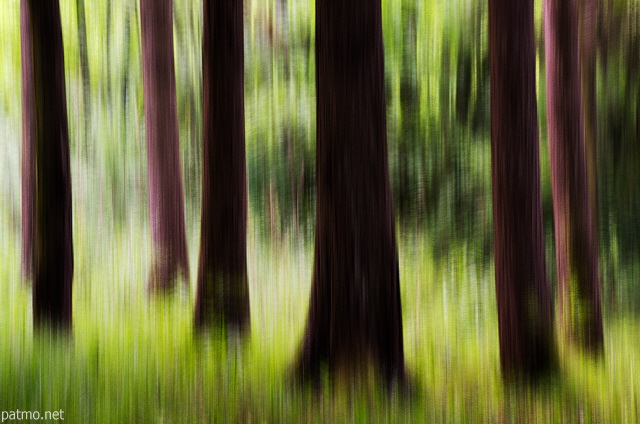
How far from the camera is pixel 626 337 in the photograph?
5.38 m

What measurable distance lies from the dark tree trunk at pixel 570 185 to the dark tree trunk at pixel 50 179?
170 inches

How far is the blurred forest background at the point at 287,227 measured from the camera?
4258 millimetres

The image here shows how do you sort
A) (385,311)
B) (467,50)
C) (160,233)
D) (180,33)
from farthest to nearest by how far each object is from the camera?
(180,33), (467,50), (160,233), (385,311)

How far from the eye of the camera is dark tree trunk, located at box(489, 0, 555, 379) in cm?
435

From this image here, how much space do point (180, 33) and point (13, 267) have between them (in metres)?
4.24

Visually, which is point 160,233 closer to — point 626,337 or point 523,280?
point 523,280

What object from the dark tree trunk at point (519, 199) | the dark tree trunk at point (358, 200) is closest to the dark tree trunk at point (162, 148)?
the dark tree trunk at point (358, 200)

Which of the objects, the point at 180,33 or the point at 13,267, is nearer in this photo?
the point at 13,267

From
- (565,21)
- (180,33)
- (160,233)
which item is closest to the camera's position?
(565,21)

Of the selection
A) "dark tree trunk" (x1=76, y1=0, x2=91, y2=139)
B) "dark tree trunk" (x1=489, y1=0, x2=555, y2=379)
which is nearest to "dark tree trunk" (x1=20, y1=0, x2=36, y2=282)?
"dark tree trunk" (x1=76, y1=0, x2=91, y2=139)

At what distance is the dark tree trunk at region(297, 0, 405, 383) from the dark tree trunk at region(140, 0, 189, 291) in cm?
328

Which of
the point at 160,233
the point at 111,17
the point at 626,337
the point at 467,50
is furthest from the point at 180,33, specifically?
the point at 626,337

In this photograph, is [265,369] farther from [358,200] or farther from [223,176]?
[223,176]

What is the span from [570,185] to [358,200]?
7.66ft
